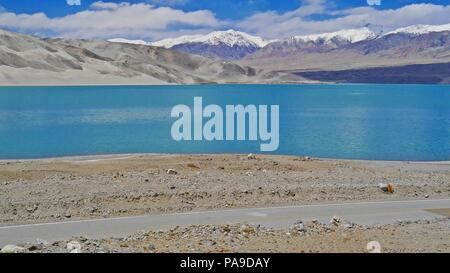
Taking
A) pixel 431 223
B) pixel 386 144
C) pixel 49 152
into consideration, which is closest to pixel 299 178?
pixel 431 223

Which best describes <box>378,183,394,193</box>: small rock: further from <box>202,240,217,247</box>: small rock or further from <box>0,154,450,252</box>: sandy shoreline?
<box>202,240,217,247</box>: small rock

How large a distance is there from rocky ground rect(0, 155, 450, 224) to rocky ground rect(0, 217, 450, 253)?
4.99 meters

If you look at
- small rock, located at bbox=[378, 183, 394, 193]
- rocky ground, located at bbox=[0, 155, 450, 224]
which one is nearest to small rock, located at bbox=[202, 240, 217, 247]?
rocky ground, located at bbox=[0, 155, 450, 224]

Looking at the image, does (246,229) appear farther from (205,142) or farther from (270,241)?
(205,142)

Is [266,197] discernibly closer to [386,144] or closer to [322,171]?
[322,171]

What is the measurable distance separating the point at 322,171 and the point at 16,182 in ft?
43.0

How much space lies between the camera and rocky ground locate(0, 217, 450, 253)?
12398mm

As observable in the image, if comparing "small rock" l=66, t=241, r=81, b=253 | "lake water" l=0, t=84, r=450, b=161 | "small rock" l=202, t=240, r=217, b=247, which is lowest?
"lake water" l=0, t=84, r=450, b=161

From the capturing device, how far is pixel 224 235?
1420cm

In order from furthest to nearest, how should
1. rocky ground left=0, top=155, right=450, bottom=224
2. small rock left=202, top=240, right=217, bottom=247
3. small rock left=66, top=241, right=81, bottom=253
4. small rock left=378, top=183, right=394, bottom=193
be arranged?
1. small rock left=378, top=183, right=394, bottom=193
2. rocky ground left=0, top=155, right=450, bottom=224
3. small rock left=202, top=240, right=217, bottom=247
4. small rock left=66, top=241, right=81, bottom=253
